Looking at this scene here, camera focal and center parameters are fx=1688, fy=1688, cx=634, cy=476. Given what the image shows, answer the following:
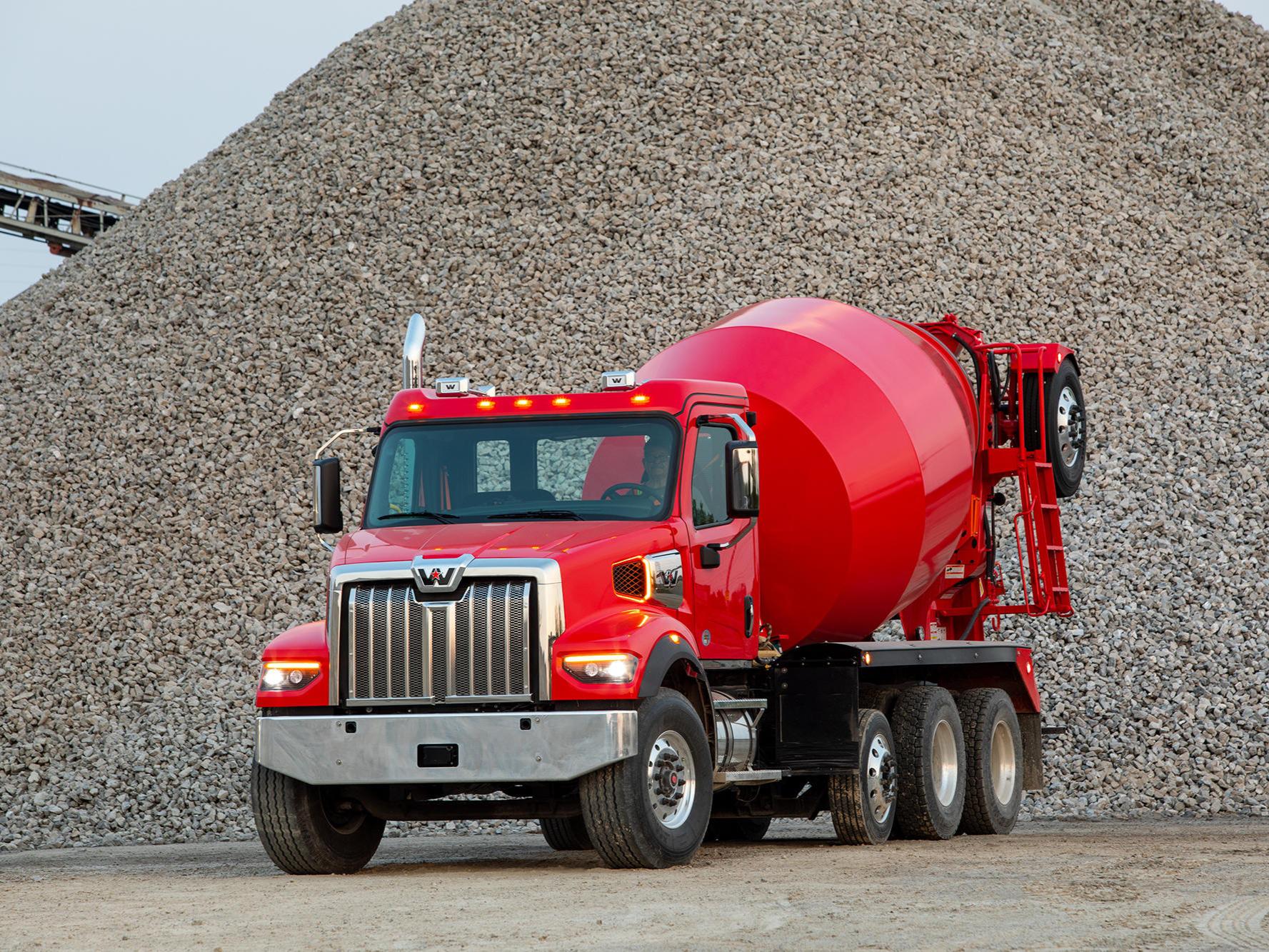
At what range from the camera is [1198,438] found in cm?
2298

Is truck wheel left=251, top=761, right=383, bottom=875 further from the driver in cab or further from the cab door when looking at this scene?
the driver in cab

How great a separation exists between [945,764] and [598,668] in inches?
177

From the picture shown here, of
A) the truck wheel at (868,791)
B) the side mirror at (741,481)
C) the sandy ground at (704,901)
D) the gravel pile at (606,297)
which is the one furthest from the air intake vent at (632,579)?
the gravel pile at (606,297)

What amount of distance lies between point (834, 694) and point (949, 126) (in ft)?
66.6

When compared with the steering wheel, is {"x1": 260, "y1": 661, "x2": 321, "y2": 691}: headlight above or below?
below

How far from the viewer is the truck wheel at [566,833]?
1186 cm

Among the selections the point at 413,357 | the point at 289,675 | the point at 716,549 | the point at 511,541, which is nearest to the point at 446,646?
the point at 511,541

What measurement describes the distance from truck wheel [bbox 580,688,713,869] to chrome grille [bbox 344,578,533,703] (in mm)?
671

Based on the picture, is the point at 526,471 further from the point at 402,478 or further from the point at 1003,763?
the point at 1003,763

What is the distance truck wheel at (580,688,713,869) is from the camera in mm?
9039

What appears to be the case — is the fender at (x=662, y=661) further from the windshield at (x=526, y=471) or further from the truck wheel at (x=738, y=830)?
the truck wheel at (x=738, y=830)

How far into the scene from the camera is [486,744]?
8.97 m

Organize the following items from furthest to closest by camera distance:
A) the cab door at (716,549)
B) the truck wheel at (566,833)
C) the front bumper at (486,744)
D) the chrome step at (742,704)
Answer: the truck wheel at (566,833) → the chrome step at (742,704) → the cab door at (716,549) → the front bumper at (486,744)

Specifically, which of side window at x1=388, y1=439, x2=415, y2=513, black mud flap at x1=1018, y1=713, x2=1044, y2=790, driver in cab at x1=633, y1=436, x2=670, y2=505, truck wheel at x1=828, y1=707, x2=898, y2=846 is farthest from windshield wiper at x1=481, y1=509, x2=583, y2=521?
black mud flap at x1=1018, y1=713, x2=1044, y2=790
